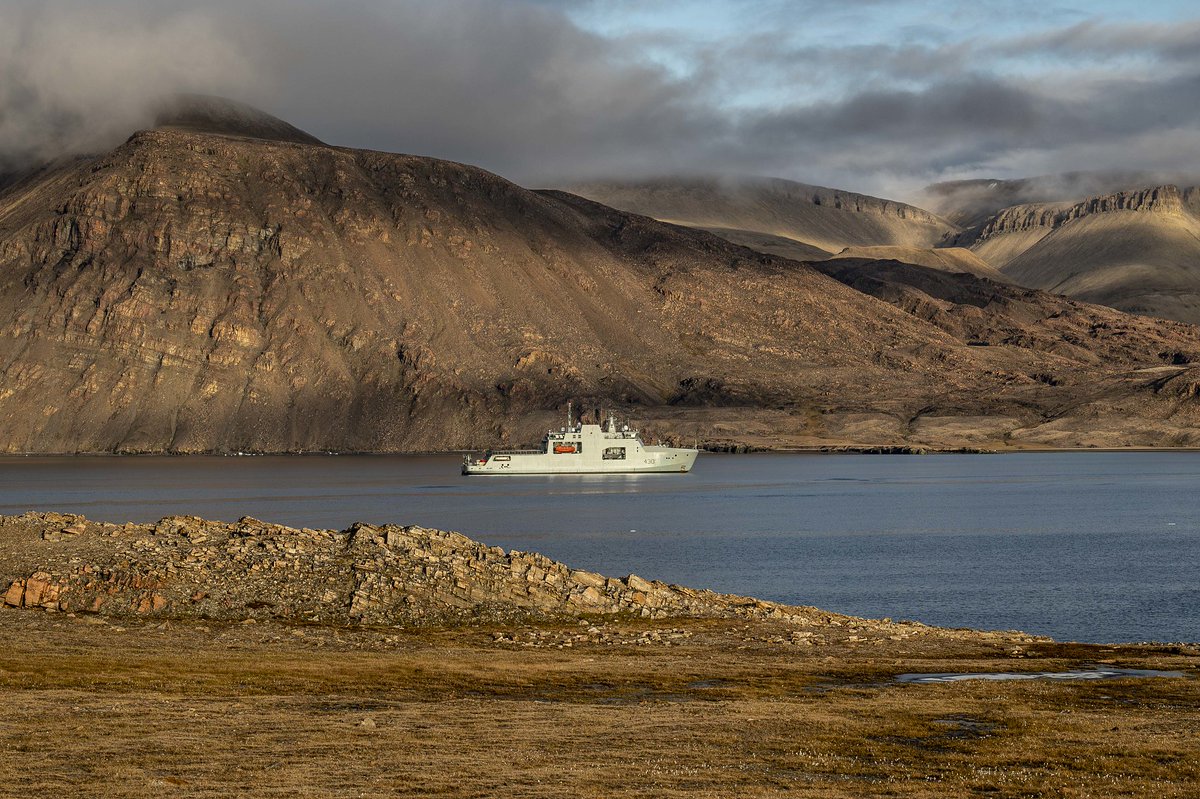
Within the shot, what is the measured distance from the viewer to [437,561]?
52.7 metres

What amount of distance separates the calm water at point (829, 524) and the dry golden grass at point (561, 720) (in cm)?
2107

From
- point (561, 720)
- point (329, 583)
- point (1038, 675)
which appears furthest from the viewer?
point (329, 583)

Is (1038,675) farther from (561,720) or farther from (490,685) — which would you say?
(561,720)

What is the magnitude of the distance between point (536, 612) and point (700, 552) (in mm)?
40161

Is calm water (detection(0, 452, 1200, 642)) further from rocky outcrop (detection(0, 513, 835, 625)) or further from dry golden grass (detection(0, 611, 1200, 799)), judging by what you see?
dry golden grass (detection(0, 611, 1200, 799))

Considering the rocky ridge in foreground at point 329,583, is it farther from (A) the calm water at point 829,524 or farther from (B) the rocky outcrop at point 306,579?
(A) the calm water at point 829,524

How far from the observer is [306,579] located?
51.2 metres


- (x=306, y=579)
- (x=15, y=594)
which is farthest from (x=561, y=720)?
(x=15, y=594)

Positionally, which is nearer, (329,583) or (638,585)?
(329,583)

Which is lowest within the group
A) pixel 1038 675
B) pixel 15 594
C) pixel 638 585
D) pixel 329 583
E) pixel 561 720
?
pixel 1038 675

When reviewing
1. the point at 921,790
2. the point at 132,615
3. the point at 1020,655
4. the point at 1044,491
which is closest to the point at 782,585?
the point at 1020,655

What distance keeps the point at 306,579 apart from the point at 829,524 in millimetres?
65978

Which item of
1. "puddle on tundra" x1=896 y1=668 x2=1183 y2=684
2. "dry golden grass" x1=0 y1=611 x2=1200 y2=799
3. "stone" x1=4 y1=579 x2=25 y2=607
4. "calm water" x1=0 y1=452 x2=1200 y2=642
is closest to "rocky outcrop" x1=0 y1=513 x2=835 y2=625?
"stone" x1=4 y1=579 x2=25 y2=607

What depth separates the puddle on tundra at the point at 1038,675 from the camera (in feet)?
121
